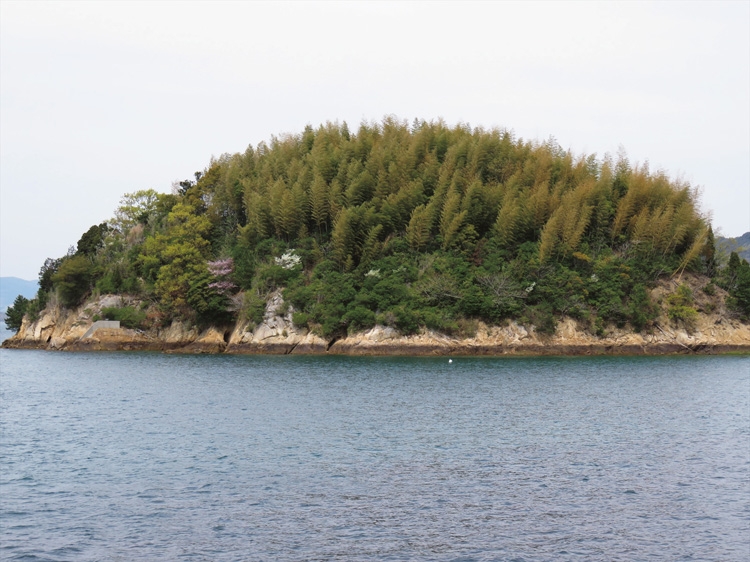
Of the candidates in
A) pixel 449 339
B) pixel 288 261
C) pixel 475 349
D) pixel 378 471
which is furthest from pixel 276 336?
pixel 378 471

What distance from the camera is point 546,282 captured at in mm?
60062

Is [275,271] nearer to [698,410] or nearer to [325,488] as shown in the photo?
[698,410]

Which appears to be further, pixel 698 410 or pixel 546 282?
pixel 546 282

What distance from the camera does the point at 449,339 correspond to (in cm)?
5719

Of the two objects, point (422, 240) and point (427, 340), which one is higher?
point (422, 240)

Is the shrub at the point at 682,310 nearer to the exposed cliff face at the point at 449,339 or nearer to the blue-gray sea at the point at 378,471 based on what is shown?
the exposed cliff face at the point at 449,339

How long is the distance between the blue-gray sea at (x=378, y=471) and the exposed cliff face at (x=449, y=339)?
1741 cm

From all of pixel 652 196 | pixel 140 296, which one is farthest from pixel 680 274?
pixel 140 296

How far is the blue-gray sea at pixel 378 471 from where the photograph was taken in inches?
598

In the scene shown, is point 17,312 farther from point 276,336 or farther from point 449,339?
point 449,339

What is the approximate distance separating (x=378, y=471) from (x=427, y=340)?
3650 cm

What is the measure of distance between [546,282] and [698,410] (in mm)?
29502

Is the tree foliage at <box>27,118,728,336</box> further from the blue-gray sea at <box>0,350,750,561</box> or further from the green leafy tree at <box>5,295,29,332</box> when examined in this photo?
the blue-gray sea at <box>0,350,750,561</box>

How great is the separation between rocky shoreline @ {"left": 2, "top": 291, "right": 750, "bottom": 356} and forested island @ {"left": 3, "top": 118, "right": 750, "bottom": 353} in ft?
0.67
